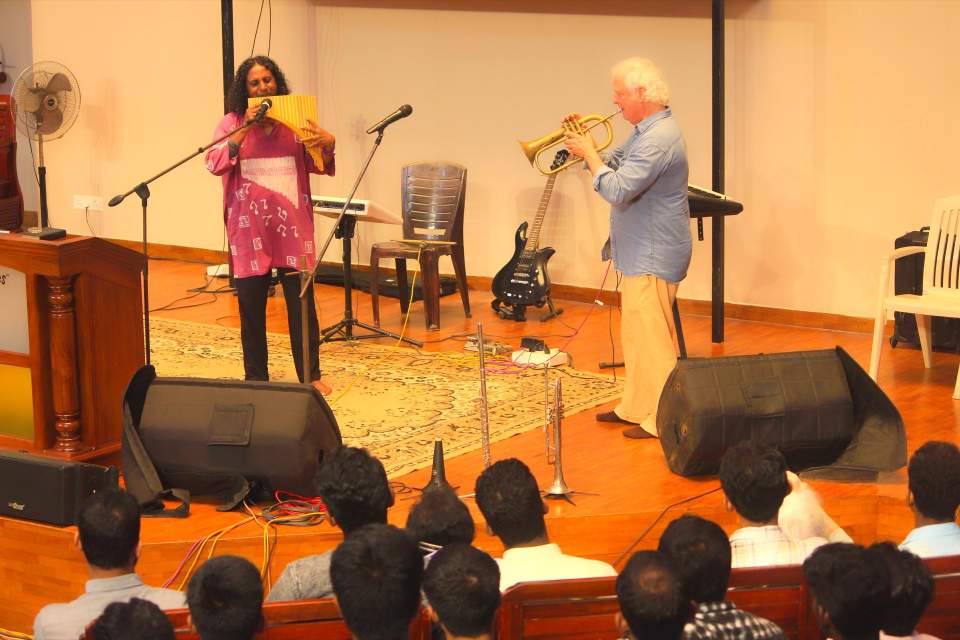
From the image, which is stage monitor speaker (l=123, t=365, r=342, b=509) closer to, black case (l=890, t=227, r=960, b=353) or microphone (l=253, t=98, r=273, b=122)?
microphone (l=253, t=98, r=273, b=122)

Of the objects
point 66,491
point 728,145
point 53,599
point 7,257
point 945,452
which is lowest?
point 53,599

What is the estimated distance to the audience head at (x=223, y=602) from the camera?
2.65 metres

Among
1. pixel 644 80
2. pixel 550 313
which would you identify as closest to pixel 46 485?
pixel 644 80

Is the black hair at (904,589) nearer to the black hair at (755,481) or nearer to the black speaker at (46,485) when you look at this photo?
the black hair at (755,481)

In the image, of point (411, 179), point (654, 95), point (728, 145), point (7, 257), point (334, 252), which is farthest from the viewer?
point (334, 252)

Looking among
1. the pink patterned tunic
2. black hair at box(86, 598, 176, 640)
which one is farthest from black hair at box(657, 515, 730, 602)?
the pink patterned tunic

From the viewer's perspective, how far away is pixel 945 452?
332cm

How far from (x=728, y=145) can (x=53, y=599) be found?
502 centimetres

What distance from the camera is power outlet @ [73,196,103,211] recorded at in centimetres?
1087

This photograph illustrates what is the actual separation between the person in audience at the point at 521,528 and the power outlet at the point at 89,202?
334 inches

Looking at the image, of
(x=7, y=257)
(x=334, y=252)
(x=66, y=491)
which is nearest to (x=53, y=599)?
(x=66, y=491)

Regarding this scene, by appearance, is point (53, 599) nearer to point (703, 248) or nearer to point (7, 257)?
point (7, 257)

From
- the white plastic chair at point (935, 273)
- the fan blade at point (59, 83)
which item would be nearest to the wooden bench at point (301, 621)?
the white plastic chair at point (935, 273)

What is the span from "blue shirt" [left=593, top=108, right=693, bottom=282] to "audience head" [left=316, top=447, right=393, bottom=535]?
7.33 feet
